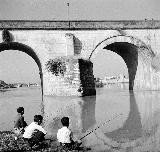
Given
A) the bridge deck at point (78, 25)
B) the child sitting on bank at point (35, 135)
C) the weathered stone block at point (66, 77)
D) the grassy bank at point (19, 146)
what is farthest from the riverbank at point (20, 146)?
the bridge deck at point (78, 25)

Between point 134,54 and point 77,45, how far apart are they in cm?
648

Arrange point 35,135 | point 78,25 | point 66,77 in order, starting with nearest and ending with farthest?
point 35,135, point 66,77, point 78,25

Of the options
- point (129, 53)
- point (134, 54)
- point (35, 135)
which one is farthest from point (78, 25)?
point (35, 135)

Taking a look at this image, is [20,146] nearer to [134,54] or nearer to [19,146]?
[19,146]

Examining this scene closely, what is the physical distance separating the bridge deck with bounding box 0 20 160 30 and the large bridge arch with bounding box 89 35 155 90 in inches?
46.4

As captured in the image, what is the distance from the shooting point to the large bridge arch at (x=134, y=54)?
28078 mm

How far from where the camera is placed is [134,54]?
3047 centimetres

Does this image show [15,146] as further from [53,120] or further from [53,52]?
[53,52]

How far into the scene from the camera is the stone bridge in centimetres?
2381

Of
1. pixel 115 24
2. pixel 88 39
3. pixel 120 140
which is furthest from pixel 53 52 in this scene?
pixel 120 140

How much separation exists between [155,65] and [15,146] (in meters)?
23.5

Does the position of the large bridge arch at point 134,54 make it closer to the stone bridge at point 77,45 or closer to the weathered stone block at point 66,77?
the stone bridge at point 77,45

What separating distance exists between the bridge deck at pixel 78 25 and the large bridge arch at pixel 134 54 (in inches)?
46.4

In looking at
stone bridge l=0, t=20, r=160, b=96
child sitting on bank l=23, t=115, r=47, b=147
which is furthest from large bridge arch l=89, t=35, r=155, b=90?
child sitting on bank l=23, t=115, r=47, b=147
